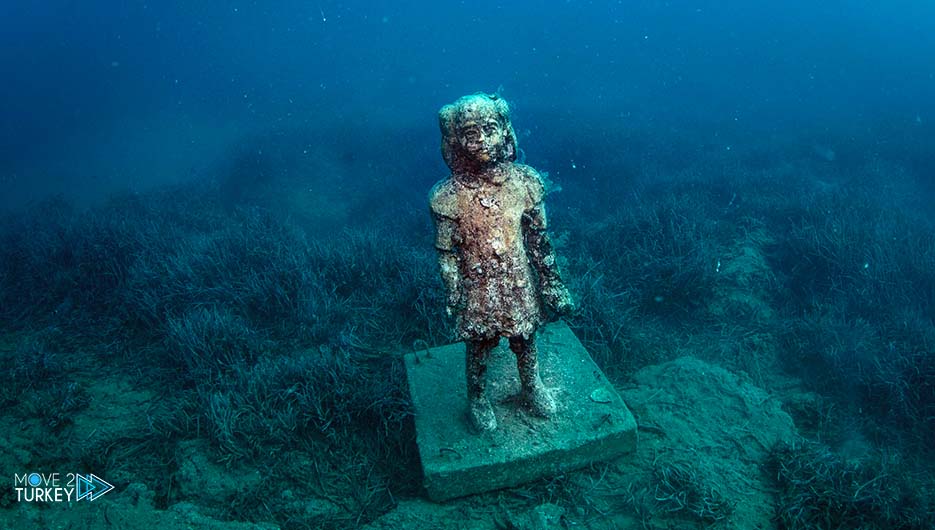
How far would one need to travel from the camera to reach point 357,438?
3791 mm

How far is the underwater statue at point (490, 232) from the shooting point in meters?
2.38

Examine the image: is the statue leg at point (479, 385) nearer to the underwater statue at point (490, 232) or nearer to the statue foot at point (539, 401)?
the underwater statue at point (490, 232)

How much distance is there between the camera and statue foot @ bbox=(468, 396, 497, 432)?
3.12 meters

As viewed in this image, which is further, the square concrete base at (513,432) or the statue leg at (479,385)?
the square concrete base at (513,432)

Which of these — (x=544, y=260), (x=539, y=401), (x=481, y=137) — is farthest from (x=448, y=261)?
(x=539, y=401)

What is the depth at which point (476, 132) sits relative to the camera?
7.65 feet

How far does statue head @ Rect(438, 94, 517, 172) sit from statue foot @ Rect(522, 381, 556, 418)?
1.44 metres

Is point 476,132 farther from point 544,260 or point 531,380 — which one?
point 531,380

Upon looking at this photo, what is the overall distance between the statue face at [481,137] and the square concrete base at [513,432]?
1.16 meters

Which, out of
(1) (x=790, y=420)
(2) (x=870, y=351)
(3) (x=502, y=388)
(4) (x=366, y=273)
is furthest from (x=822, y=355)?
(4) (x=366, y=273)

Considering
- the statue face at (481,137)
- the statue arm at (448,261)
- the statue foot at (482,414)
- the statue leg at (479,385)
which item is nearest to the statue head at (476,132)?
the statue face at (481,137)

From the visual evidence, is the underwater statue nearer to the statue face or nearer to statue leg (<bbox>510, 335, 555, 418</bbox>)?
the statue face

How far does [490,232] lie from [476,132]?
18.6 inches

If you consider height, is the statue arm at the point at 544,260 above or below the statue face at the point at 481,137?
below
